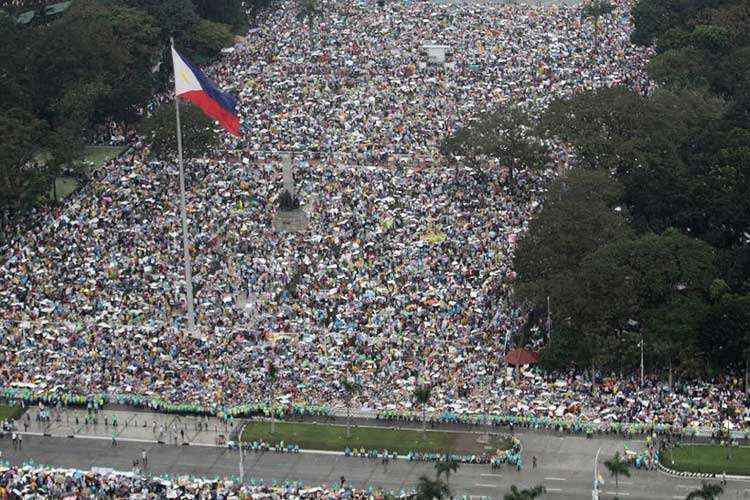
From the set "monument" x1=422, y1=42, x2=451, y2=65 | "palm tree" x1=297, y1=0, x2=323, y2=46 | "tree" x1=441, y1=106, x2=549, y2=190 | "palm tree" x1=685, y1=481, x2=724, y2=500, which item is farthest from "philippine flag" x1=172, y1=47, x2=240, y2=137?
"palm tree" x1=297, y1=0, x2=323, y2=46

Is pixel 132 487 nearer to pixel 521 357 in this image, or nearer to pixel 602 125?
pixel 521 357

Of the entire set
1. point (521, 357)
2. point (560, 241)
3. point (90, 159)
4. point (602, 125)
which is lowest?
point (521, 357)

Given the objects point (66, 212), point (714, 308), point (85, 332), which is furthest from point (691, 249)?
point (66, 212)

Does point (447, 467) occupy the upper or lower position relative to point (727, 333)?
lower

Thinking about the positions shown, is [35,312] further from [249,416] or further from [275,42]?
[275,42]

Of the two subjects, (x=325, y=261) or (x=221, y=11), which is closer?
(x=325, y=261)

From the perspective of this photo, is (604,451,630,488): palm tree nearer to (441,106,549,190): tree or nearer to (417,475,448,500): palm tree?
(417,475,448,500): palm tree

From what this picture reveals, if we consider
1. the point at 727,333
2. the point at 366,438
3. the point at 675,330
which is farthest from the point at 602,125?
the point at 366,438

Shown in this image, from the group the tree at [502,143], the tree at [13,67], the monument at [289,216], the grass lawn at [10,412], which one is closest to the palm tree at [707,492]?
the grass lawn at [10,412]
